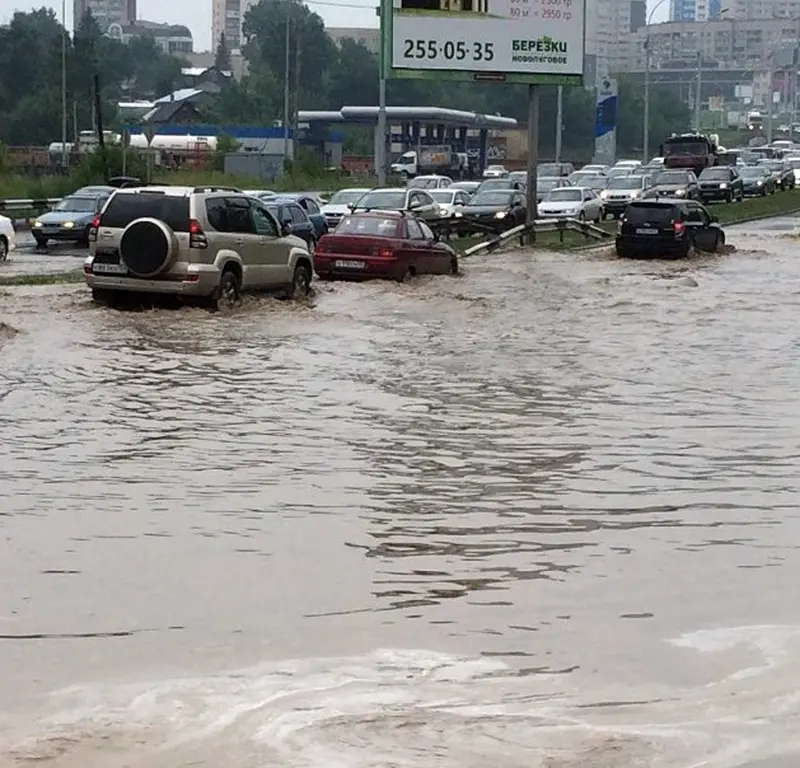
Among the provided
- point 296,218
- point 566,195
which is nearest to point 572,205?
point 566,195

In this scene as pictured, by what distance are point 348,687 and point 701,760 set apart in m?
1.58

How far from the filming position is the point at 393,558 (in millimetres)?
9125

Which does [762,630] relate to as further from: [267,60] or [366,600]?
[267,60]

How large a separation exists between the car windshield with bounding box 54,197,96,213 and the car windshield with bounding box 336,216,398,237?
14015mm

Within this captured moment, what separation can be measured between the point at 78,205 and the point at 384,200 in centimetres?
825

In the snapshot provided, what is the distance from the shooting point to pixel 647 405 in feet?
49.9

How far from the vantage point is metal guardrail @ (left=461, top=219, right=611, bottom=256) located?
3638 centimetres

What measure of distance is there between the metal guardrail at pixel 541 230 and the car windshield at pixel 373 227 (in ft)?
25.9

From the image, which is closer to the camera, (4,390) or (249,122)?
(4,390)

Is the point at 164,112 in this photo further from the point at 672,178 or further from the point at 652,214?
the point at 652,214

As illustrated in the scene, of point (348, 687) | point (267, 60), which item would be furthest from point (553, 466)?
point (267, 60)

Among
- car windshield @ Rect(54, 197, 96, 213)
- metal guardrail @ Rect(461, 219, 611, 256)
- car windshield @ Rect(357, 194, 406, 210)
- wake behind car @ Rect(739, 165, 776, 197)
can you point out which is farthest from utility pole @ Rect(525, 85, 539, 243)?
wake behind car @ Rect(739, 165, 776, 197)

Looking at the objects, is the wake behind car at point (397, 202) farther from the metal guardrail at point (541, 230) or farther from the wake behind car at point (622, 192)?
the wake behind car at point (622, 192)

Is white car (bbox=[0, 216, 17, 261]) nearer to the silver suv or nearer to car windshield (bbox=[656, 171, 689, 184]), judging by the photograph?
the silver suv
